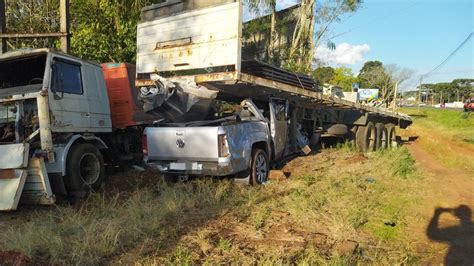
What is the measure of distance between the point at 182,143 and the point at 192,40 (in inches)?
73.4

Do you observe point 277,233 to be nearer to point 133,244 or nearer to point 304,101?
point 133,244

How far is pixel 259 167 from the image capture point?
8.39m

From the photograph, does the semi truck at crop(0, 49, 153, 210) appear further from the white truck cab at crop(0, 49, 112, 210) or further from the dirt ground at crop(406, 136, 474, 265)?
the dirt ground at crop(406, 136, 474, 265)

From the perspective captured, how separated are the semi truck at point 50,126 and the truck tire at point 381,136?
9.71 metres

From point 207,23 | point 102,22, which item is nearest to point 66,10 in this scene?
point 102,22

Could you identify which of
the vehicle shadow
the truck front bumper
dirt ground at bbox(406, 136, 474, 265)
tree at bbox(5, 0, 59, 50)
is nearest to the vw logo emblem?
the truck front bumper

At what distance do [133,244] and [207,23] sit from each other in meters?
4.18

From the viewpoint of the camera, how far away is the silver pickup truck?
728 centimetres

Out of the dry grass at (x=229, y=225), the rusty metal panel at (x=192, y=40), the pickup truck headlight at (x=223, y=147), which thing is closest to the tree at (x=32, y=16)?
the rusty metal panel at (x=192, y=40)

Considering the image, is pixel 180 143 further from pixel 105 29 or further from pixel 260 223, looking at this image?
pixel 105 29

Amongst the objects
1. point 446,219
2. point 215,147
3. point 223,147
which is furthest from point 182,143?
point 446,219

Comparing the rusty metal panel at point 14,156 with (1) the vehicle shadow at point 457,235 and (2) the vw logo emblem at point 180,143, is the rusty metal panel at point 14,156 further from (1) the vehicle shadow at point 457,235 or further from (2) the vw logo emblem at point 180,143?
(1) the vehicle shadow at point 457,235

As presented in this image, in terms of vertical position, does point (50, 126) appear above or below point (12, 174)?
above

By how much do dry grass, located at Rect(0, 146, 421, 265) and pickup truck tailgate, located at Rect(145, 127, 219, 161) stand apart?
568 mm
